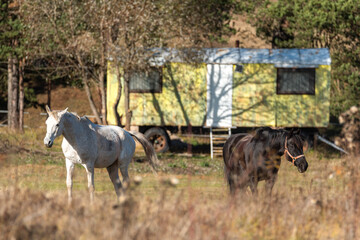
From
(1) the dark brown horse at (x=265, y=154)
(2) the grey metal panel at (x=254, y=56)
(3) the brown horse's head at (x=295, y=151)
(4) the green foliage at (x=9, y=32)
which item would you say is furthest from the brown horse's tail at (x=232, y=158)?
(4) the green foliage at (x=9, y=32)

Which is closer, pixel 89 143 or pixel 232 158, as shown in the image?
pixel 89 143

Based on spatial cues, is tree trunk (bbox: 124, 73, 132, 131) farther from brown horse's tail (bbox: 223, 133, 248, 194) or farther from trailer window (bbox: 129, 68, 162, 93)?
brown horse's tail (bbox: 223, 133, 248, 194)

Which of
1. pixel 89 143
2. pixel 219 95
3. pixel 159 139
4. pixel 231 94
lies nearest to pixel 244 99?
pixel 231 94

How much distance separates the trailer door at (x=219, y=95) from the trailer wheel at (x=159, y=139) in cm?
195

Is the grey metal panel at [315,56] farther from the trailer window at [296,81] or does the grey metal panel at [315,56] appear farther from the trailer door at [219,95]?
the trailer door at [219,95]

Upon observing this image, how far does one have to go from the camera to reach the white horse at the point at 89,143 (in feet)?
34.5

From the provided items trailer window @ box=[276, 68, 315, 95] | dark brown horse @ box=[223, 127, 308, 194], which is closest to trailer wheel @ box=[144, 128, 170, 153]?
trailer window @ box=[276, 68, 315, 95]

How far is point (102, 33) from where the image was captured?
2397 cm

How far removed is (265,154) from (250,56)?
17231 mm

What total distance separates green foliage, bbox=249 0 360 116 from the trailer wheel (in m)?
10.1

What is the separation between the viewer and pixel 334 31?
33750mm

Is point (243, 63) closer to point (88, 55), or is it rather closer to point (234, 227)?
point (88, 55)

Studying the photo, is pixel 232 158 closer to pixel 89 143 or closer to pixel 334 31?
pixel 89 143

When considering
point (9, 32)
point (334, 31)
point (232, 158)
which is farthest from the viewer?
point (334, 31)
